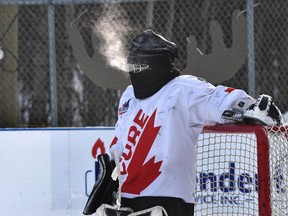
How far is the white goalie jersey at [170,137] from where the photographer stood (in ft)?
10.8

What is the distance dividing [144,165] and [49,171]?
2.83 m

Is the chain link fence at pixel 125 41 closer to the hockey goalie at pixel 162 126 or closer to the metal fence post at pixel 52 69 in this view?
the metal fence post at pixel 52 69

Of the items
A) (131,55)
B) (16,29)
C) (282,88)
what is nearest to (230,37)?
(282,88)

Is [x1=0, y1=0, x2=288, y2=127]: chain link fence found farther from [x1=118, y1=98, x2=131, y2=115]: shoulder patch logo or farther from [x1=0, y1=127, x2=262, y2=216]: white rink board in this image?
[x1=118, y1=98, x2=131, y2=115]: shoulder patch logo

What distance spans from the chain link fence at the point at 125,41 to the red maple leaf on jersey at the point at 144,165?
11.0 feet

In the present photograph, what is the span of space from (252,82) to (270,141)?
Answer: 3312mm

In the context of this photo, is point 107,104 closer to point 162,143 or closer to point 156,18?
point 156,18

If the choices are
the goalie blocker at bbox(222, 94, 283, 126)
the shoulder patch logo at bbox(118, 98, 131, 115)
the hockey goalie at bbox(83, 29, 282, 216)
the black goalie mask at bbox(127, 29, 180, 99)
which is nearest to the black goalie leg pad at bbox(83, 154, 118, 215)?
the hockey goalie at bbox(83, 29, 282, 216)

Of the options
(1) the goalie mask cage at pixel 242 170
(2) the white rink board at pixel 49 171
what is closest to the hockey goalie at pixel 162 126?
(1) the goalie mask cage at pixel 242 170

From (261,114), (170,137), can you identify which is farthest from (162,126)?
(261,114)

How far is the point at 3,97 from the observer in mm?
7457

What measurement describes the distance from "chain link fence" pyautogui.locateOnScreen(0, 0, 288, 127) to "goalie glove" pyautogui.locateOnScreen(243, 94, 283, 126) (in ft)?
11.4

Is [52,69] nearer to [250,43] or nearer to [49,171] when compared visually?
[49,171]

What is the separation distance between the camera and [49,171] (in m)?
6.07
